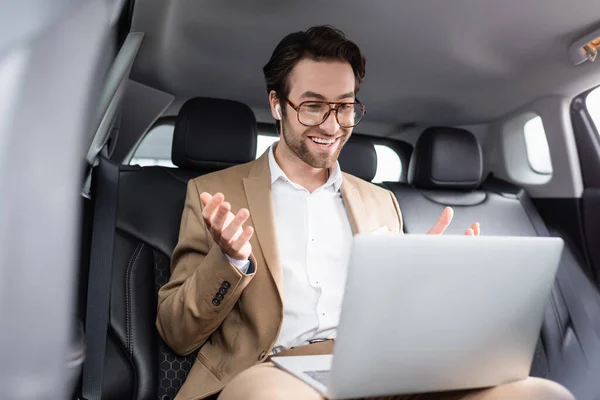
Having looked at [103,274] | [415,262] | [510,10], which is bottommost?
[103,274]

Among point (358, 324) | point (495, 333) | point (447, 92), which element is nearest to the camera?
point (358, 324)

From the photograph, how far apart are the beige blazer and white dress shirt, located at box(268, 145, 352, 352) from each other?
0.05m

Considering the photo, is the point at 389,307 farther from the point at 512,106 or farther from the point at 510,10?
the point at 512,106

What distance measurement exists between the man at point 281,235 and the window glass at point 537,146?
1.07 meters

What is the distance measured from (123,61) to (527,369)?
1231mm

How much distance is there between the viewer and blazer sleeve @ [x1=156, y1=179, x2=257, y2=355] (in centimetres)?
145

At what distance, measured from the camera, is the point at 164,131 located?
2.89m

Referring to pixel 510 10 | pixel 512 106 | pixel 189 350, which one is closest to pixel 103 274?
pixel 189 350

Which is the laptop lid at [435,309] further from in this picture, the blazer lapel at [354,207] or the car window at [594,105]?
the car window at [594,105]

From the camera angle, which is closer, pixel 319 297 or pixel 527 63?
pixel 319 297

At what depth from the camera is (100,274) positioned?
1808 mm

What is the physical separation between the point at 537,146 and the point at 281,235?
5.12 feet

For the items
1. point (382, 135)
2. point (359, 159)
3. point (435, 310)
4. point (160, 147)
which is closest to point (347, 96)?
point (359, 159)

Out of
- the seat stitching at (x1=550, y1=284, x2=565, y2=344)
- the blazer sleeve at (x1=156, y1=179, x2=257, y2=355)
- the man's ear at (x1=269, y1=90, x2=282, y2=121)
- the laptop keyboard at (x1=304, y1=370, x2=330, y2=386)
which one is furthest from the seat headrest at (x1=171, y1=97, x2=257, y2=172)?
the seat stitching at (x1=550, y1=284, x2=565, y2=344)
